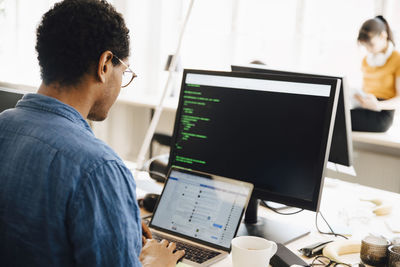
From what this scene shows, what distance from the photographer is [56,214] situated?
2.49ft

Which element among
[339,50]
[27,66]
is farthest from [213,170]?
[27,66]

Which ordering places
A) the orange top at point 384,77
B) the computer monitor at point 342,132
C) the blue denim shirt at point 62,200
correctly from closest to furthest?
the blue denim shirt at point 62,200 → the computer monitor at point 342,132 → the orange top at point 384,77

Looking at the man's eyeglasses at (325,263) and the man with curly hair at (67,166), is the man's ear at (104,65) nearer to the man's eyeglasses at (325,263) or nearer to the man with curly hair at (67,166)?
the man with curly hair at (67,166)

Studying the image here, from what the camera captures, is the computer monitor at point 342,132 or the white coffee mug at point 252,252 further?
the computer monitor at point 342,132

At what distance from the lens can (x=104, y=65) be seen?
2.93ft

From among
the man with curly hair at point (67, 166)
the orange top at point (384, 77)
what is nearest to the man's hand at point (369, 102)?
the orange top at point (384, 77)

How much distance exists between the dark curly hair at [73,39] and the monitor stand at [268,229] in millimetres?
672

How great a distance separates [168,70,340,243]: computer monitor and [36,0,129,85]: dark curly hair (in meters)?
0.52

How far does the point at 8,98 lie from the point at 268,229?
94 cm

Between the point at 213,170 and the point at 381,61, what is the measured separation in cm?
248

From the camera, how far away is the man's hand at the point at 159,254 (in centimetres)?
104

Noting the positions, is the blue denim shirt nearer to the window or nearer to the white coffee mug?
the white coffee mug

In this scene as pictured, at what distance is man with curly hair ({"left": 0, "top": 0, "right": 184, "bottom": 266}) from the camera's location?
2.48 feet

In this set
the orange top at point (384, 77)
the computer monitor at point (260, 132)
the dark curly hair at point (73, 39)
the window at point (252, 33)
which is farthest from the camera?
the window at point (252, 33)
